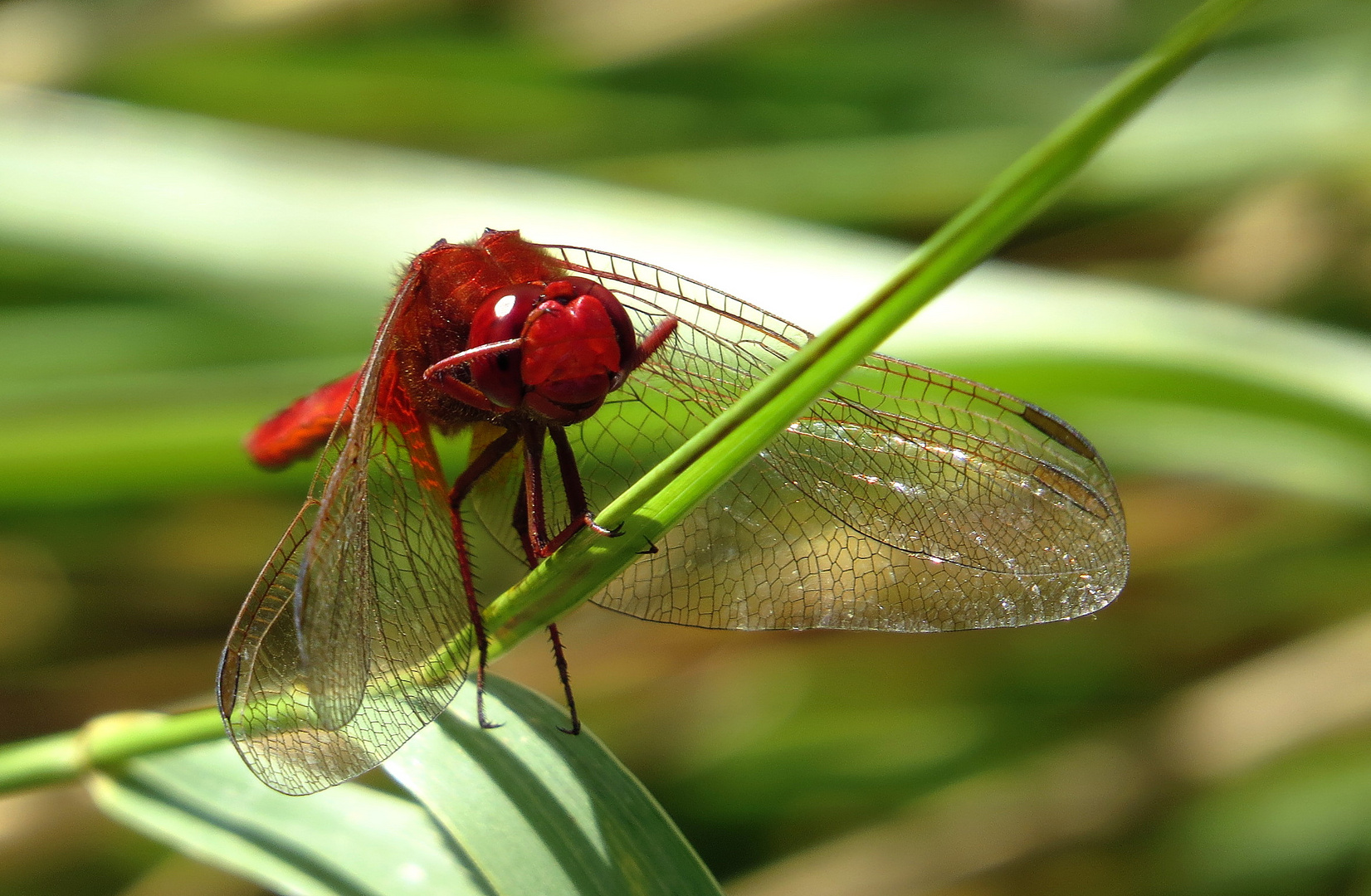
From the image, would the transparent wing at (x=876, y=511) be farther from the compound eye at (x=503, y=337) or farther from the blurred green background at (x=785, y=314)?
the blurred green background at (x=785, y=314)

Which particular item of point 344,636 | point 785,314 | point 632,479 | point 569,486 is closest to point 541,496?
point 569,486

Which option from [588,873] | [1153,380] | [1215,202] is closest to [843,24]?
[1215,202]

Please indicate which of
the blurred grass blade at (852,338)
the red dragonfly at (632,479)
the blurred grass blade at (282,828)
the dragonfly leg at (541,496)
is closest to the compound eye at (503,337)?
the red dragonfly at (632,479)

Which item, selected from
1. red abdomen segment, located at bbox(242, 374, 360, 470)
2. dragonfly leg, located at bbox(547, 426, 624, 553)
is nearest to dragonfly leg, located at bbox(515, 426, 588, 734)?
dragonfly leg, located at bbox(547, 426, 624, 553)

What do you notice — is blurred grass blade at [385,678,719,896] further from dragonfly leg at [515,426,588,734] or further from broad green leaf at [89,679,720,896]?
dragonfly leg at [515,426,588,734]

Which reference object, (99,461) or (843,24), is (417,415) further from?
(843,24)
